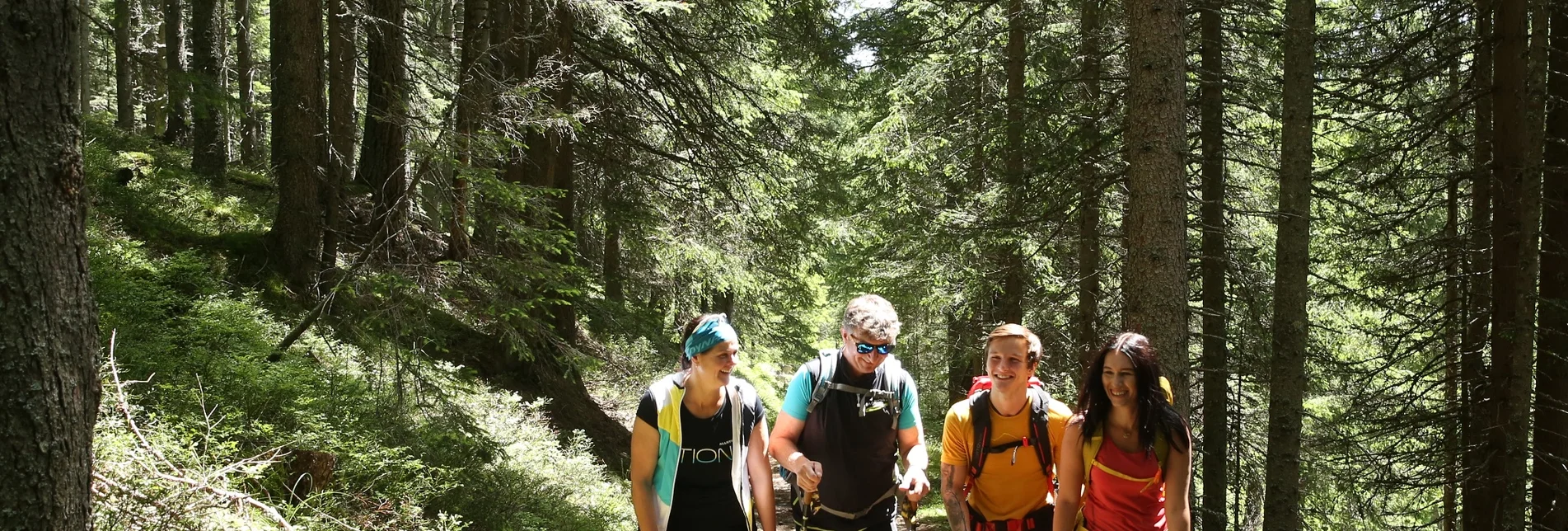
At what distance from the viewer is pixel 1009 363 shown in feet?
14.5

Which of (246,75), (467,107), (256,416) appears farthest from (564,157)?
(246,75)

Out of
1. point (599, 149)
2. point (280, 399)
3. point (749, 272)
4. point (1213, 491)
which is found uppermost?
point (599, 149)

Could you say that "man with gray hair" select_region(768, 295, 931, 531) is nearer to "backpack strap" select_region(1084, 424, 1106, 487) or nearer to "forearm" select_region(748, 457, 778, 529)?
"forearm" select_region(748, 457, 778, 529)

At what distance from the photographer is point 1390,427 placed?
952 centimetres

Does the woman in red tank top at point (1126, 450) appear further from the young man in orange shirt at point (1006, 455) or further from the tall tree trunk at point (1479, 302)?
the tall tree trunk at point (1479, 302)

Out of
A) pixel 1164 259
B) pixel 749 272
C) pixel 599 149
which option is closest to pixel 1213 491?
pixel 1164 259

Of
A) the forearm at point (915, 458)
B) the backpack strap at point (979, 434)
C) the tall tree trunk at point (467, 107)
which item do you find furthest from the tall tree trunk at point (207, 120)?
the backpack strap at point (979, 434)

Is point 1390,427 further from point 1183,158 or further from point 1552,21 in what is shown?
point 1183,158

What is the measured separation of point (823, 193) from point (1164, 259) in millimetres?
14448

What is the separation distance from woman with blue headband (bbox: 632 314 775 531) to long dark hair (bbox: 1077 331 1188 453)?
168cm

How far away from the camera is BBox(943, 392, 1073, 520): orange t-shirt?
15.0 ft

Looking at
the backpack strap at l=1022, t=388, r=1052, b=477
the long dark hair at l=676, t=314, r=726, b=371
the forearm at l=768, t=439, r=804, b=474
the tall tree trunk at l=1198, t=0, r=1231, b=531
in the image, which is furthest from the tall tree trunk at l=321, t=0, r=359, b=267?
the tall tree trunk at l=1198, t=0, r=1231, b=531

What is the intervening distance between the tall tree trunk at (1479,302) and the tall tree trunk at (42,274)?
419 inches

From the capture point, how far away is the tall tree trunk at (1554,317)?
29.3ft
